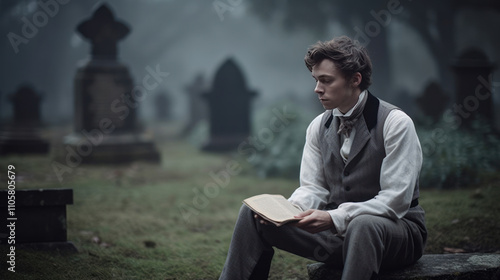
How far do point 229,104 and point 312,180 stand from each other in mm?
10164

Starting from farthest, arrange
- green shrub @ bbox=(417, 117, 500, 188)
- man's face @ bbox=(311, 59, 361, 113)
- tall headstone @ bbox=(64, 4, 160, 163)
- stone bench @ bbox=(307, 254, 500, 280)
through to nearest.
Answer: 1. tall headstone @ bbox=(64, 4, 160, 163)
2. green shrub @ bbox=(417, 117, 500, 188)
3. man's face @ bbox=(311, 59, 361, 113)
4. stone bench @ bbox=(307, 254, 500, 280)

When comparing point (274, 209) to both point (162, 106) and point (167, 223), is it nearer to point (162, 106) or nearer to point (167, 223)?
point (167, 223)

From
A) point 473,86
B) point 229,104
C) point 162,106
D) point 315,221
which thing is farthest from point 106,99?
point 162,106

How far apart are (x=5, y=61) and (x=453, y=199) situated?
3241cm

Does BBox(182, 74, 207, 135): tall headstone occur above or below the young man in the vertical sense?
above

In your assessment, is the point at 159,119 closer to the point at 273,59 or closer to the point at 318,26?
the point at 318,26

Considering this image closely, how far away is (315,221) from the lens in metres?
2.42

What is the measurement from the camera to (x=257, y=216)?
2.57m

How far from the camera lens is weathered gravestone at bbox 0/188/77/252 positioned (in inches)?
142

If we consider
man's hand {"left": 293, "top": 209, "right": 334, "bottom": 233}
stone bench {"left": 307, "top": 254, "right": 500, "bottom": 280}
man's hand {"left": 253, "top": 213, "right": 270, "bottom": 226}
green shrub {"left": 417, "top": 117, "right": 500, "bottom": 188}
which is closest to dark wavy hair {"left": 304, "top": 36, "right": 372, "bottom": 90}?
man's hand {"left": 293, "top": 209, "right": 334, "bottom": 233}

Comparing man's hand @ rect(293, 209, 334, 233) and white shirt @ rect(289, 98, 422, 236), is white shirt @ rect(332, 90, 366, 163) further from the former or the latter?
man's hand @ rect(293, 209, 334, 233)

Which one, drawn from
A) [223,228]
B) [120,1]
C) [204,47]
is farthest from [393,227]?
[204,47]

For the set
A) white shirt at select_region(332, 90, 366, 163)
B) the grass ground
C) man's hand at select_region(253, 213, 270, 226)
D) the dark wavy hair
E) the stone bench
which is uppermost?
the dark wavy hair

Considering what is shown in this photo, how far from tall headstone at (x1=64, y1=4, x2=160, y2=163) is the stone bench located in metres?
7.92
